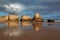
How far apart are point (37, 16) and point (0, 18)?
8555 millimetres

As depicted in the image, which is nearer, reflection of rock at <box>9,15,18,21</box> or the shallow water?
the shallow water

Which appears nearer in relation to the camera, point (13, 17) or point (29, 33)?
point (29, 33)

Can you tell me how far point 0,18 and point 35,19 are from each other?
8.11 m

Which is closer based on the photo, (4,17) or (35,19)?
(35,19)

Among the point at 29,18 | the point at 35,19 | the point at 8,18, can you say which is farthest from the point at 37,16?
the point at 8,18

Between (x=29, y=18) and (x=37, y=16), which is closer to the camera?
(x=37, y=16)

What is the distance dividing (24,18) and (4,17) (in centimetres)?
471

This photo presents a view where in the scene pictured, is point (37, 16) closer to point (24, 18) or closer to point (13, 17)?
point (24, 18)

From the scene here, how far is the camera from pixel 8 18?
29.1 m

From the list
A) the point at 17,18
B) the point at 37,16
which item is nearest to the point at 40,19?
the point at 37,16

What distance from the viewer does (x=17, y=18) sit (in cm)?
2950

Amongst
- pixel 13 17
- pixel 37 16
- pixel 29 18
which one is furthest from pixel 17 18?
pixel 37 16

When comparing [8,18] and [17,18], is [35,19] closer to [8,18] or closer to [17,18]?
[17,18]

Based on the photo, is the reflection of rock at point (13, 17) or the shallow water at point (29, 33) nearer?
the shallow water at point (29, 33)
